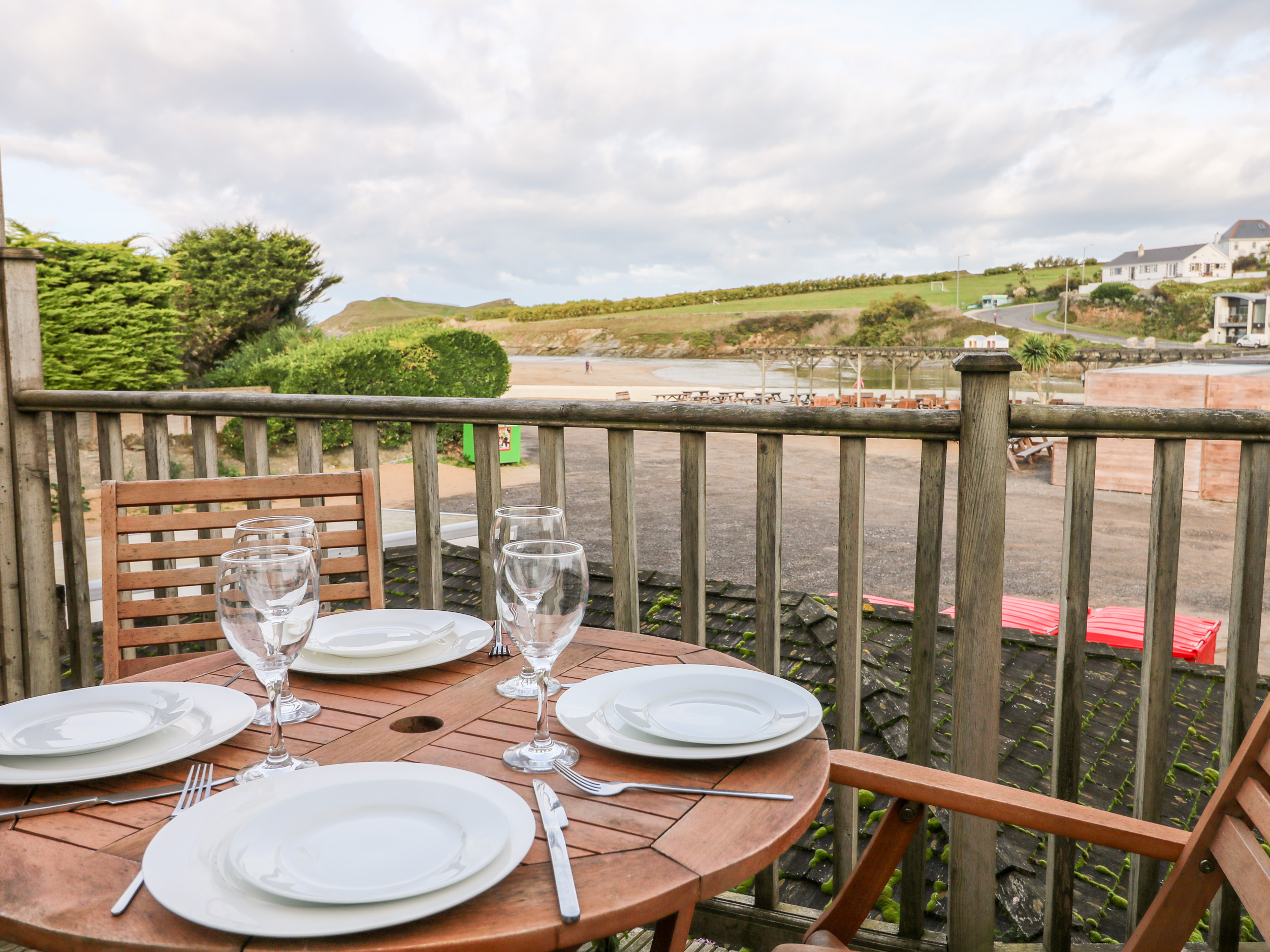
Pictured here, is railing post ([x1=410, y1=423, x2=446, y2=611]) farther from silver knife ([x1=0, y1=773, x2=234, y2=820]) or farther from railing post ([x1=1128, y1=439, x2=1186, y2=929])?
railing post ([x1=1128, y1=439, x2=1186, y2=929])

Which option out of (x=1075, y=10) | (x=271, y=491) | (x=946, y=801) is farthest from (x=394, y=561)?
(x=1075, y=10)

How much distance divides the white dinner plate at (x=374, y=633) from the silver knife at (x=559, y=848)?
17.7 inches

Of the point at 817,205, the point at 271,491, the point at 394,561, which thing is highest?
the point at 817,205

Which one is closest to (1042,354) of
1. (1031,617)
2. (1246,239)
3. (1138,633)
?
(1138,633)

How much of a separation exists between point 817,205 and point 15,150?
88238mm

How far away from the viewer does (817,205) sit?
10256cm

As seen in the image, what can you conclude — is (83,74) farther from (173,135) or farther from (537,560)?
(537,560)

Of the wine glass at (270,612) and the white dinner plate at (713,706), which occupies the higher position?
the wine glass at (270,612)

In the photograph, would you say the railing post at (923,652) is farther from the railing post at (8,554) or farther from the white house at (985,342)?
the white house at (985,342)

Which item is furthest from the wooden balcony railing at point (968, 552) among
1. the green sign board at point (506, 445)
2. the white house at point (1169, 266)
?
the white house at point (1169, 266)

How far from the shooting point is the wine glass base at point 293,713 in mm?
989

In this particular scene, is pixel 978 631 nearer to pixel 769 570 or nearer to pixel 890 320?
pixel 769 570

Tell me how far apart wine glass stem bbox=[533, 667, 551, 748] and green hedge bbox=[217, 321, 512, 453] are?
45.6ft

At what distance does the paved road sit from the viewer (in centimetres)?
6250
